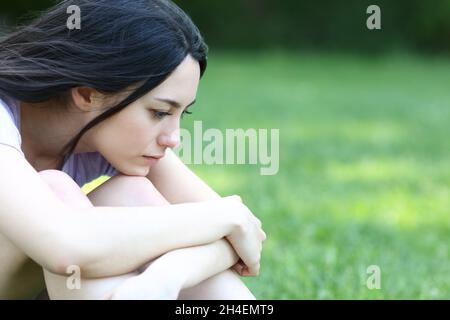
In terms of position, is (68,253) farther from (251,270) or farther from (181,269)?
(251,270)

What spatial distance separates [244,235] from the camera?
2047mm

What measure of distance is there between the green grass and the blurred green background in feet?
0.03

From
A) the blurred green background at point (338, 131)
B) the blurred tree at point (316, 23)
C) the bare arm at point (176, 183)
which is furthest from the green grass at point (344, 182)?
the blurred tree at point (316, 23)

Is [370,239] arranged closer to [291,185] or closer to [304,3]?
[291,185]

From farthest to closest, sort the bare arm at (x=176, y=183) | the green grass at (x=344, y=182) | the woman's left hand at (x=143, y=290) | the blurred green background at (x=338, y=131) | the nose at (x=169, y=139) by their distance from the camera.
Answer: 1. the blurred green background at (x=338, y=131)
2. the green grass at (x=344, y=182)
3. the bare arm at (x=176, y=183)
4. the nose at (x=169, y=139)
5. the woman's left hand at (x=143, y=290)

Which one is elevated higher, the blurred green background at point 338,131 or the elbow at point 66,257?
the elbow at point 66,257

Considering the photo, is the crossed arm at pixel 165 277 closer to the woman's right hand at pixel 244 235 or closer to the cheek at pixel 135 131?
the woman's right hand at pixel 244 235

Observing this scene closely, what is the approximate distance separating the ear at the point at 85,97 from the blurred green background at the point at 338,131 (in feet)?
2.99

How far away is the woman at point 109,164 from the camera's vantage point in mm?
1811

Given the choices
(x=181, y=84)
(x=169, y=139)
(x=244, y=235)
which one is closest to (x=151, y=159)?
(x=169, y=139)

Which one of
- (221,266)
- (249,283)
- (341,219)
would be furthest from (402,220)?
(221,266)

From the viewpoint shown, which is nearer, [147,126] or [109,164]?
[147,126]

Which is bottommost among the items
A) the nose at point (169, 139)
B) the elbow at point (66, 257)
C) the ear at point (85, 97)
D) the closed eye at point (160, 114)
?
the elbow at point (66, 257)

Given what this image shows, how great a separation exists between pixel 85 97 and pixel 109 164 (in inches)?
11.6
